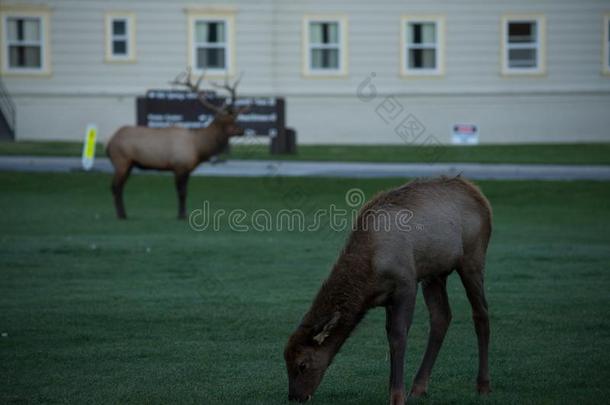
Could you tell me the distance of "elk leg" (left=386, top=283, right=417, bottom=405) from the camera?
7711mm

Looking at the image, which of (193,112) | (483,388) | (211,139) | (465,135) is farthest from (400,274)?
(465,135)

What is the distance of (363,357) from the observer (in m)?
9.94

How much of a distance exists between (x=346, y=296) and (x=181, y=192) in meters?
14.8

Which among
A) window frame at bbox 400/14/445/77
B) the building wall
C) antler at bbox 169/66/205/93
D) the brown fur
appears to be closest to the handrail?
the building wall

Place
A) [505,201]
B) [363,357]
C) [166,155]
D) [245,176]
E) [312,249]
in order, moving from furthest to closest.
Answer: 1. [245,176]
2. [505,201]
3. [166,155]
4. [312,249]
5. [363,357]

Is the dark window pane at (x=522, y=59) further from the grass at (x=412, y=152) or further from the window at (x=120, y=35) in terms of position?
the window at (x=120, y=35)

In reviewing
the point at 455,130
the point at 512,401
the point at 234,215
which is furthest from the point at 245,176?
the point at 512,401

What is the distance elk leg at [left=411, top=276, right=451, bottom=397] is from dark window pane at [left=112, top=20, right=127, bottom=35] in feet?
110

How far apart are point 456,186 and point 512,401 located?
1.59 meters

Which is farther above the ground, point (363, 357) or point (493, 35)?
point (493, 35)

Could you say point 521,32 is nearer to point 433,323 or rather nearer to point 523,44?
point 523,44

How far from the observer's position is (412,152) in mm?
36000

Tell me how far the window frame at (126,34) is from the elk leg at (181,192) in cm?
1912

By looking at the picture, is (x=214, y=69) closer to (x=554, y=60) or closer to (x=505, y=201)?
(x=554, y=60)
